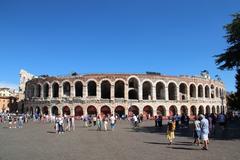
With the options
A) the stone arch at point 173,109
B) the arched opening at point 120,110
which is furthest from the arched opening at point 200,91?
the arched opening at point 120,110

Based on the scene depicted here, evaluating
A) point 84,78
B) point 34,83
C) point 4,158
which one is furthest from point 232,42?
point 34,83

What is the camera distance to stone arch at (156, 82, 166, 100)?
58.8 metres

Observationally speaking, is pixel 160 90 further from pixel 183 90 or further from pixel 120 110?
pixel 120 110

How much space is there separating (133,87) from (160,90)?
6.10m

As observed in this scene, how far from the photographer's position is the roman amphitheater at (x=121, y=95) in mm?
55562

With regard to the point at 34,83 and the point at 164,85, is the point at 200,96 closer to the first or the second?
the point at 164,85

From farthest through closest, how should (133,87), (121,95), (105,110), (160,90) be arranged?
(121,95)
(160,90)
(133,87)
(105,110)

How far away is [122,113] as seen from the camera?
5591 centimetres

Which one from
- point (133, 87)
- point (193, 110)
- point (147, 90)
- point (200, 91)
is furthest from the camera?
point (200, 91)

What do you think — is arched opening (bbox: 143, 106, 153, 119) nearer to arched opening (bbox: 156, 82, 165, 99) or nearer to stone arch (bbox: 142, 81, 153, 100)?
stone arch (bbox: 142, 81, 153, 100)

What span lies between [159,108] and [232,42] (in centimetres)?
3179

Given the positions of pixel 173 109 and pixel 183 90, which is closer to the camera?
pixel 173 109

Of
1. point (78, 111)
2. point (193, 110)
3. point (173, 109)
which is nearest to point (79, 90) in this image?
point (78, 111)

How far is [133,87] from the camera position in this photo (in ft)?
191
